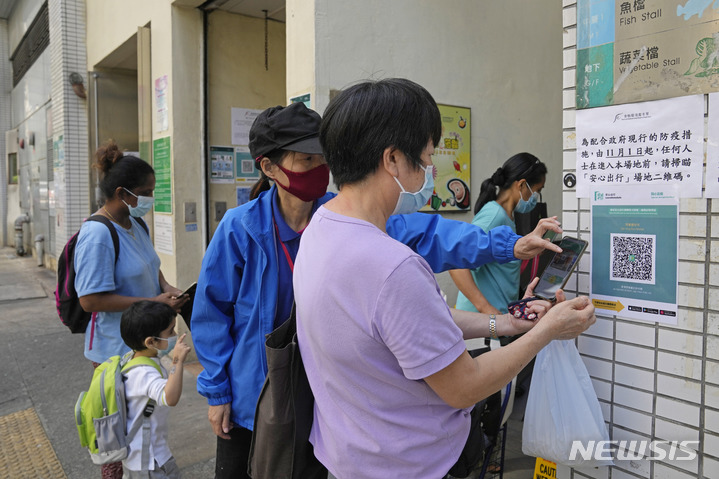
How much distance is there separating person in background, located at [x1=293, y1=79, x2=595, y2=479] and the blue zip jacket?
50 centimetres

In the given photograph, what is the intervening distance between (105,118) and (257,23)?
2910mm

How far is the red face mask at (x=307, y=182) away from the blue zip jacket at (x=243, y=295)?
0.14 m

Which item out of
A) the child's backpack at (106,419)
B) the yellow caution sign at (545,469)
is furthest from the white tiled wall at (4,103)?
the yellow caution sign at (545,469)

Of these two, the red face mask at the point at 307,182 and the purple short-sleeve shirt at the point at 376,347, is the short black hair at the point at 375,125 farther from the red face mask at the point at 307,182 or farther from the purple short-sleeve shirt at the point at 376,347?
the red face mask at the point at 307,182

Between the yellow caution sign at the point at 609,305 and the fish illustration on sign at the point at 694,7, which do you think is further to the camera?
the yellow caution sign at the point at 609,305

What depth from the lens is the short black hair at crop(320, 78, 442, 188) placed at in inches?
49.9

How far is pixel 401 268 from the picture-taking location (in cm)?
117

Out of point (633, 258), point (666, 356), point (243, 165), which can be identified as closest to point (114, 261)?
point (633, 258)

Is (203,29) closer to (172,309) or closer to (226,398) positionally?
(172,309)

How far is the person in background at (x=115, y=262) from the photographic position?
8.91ft

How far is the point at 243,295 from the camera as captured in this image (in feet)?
6.26

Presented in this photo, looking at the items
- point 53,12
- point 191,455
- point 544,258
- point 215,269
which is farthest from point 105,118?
point 544,258

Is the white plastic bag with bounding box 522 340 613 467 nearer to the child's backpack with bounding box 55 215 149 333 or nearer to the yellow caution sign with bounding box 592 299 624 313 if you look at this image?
the yellow caution sign with bounding box 592 299 624 313

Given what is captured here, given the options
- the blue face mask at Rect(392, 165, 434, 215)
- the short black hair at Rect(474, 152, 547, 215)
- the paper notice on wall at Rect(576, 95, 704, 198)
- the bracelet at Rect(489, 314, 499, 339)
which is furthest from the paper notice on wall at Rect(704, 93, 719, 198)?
the short black hair at Rect(474, 152, 547, 215)
